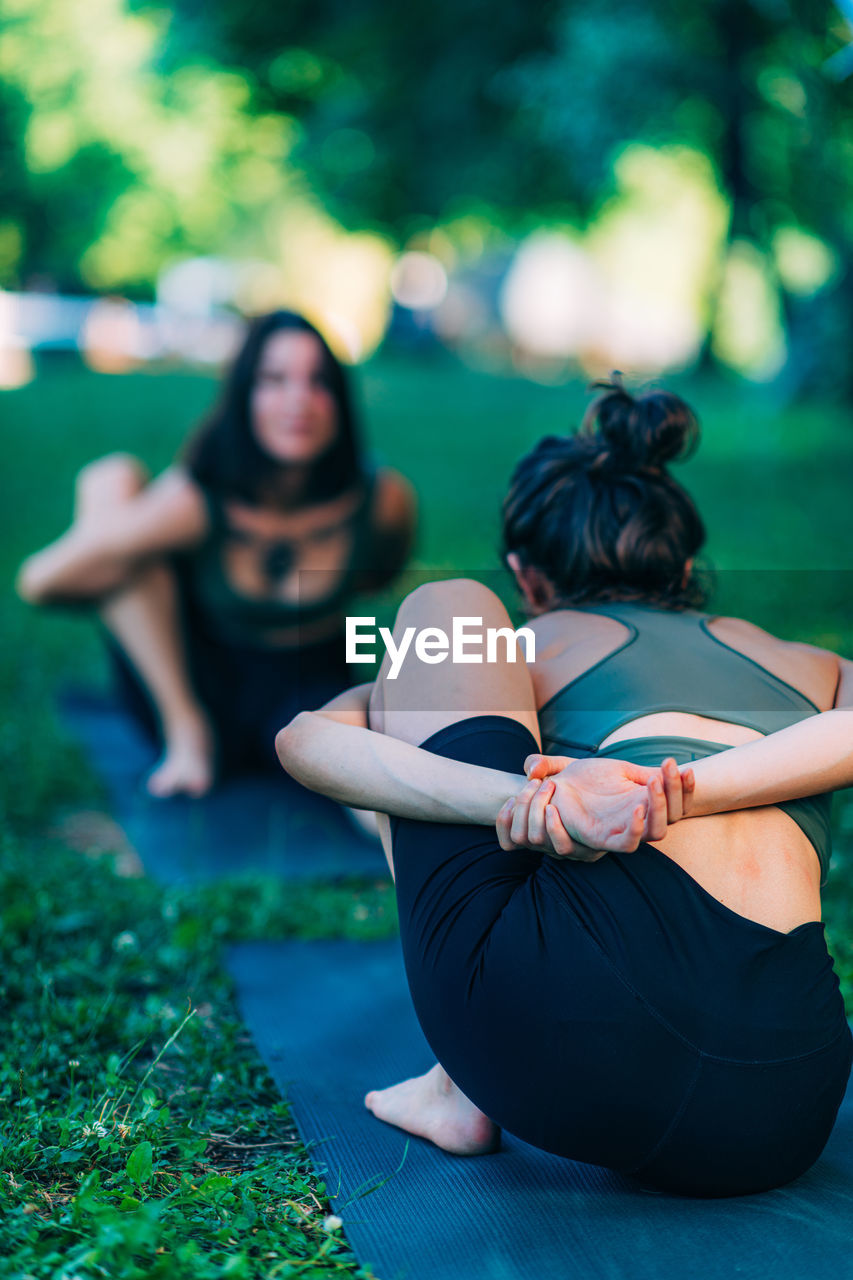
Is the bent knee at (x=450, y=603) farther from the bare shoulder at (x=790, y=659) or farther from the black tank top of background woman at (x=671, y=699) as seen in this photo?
the bare shoulder at (x=790, y=659)

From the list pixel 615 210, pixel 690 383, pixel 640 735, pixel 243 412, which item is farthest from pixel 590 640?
pixel 615 210

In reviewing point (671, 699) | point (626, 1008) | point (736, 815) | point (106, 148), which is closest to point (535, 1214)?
point (626, 1008)

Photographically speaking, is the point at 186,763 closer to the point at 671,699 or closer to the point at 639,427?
the point at 639,427

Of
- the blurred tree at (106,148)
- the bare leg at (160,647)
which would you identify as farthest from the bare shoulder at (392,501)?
the blurred tree at (106,148)

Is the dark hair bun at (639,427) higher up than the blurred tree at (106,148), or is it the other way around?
the blurred tree at (106,148)

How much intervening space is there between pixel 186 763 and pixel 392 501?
1167mm

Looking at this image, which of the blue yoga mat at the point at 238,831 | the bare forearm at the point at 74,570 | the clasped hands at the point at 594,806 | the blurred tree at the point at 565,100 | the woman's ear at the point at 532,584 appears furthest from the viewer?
the blurred tree at the point at 565,100

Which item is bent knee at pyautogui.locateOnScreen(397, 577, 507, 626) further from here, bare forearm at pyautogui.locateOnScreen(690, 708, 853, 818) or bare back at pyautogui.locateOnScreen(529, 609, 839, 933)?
bare forearm at pyautogui.locateOnScreen(690, 708, 853, 818)

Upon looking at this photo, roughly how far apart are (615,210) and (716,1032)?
19.3m

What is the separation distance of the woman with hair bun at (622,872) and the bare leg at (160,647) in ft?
8.37

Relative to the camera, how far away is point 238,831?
4.16 metres

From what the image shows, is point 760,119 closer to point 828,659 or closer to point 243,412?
point 243,412

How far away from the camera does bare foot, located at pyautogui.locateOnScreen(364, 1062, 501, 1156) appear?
2.15 metres

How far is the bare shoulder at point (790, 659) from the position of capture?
2039mm
